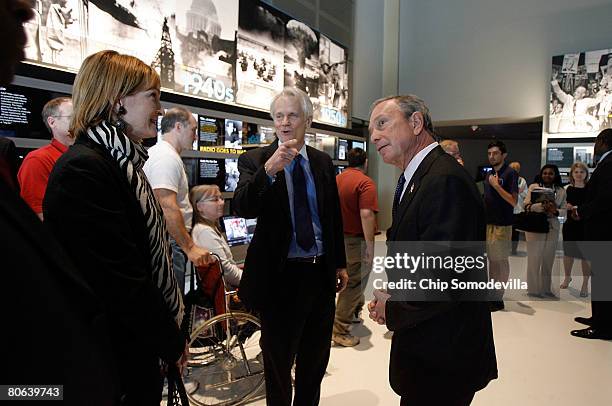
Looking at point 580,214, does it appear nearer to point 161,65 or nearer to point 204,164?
point 204,164

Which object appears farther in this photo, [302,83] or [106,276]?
[302,83]

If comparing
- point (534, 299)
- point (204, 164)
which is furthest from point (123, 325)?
point (534, 299)

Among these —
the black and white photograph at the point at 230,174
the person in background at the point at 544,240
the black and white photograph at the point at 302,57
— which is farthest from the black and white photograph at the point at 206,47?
the person in background at the point at 544,240

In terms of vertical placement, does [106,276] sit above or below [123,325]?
above

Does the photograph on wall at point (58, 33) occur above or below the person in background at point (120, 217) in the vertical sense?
above

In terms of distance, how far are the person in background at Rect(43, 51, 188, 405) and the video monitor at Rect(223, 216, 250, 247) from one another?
10.5 feet

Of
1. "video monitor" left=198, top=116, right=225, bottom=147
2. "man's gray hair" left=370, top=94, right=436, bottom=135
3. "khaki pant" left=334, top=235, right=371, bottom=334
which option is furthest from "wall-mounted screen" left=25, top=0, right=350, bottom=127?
"man's gray hair" left=370, top=94, right=436, bottom=135

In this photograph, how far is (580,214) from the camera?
394cm

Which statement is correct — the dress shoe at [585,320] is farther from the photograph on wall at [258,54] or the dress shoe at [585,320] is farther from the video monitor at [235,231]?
the photograph on wall at [258,54]

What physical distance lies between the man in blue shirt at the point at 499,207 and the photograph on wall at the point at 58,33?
4525 millimetres

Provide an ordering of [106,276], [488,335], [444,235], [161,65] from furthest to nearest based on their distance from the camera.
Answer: [161,65] → [488,335] → [444,235] → [106,276]

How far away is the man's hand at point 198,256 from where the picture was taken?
96.4 inches

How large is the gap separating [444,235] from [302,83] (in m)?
6.15

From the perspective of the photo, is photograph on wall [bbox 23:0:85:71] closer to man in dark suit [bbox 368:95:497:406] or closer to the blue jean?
the blue jean
